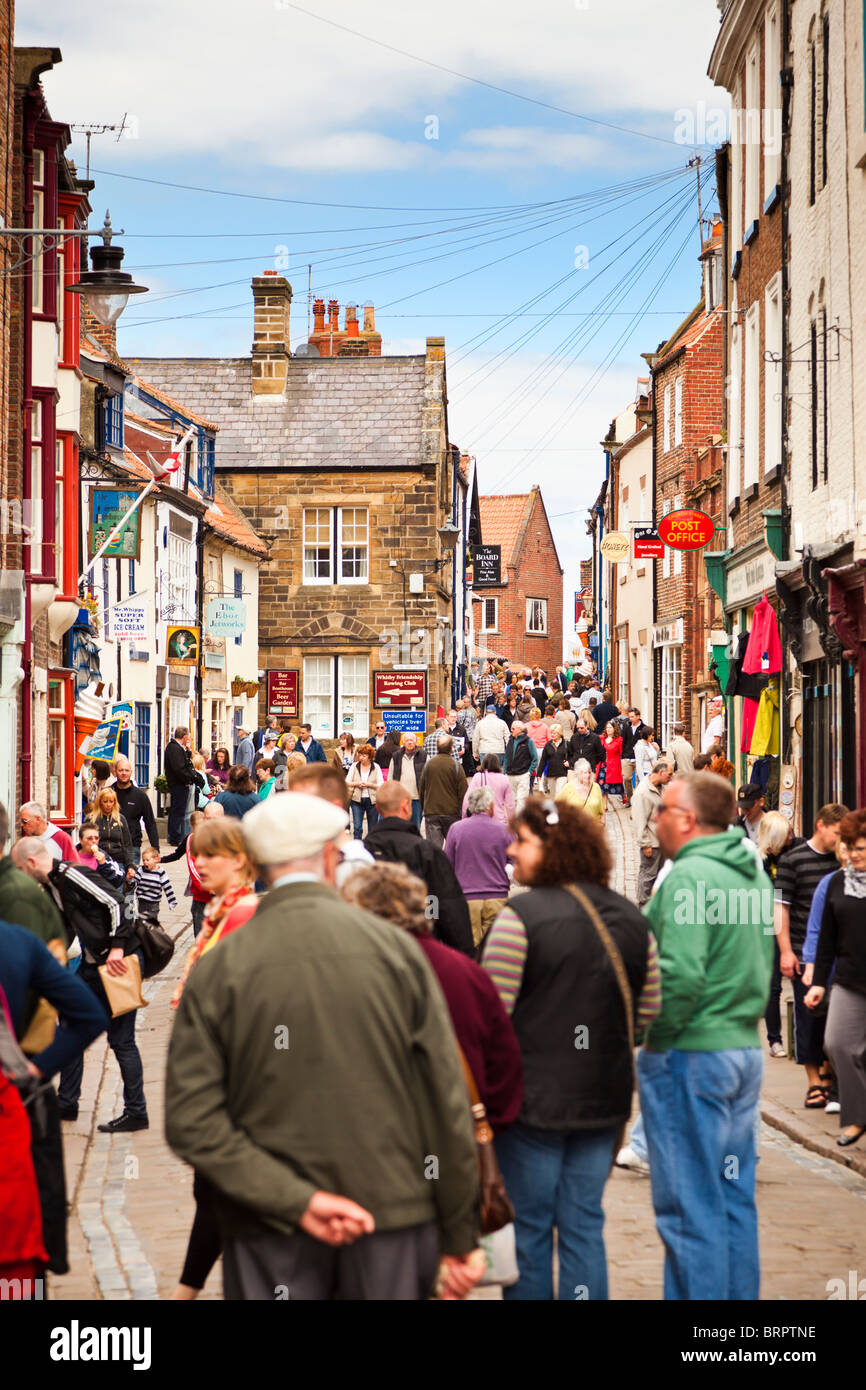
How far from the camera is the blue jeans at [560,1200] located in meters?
5.32

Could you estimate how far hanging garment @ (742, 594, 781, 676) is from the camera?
65.1 feet

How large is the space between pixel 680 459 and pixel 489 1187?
119 feet

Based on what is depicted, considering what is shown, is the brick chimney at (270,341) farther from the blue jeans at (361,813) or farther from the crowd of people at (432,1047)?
the crowd of people at (432,1047)

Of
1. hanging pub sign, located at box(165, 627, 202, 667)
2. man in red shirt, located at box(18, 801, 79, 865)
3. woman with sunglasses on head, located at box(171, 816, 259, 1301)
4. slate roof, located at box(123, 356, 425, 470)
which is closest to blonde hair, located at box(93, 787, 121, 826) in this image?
man in red shirt, located at box(18, 801, 79, 865)

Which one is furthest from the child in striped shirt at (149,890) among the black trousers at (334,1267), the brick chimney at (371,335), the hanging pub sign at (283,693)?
the brick chimney at (371,335)

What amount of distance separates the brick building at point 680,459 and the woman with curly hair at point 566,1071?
30.7 metres

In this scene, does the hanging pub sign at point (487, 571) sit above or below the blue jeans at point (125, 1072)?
above

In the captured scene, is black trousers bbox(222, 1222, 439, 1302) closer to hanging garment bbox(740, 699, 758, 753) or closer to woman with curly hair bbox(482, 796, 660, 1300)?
woman with curly hair bbox(482, 796, 660, 1300)

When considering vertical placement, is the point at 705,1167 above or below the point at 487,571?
below

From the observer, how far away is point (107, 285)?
15289 mm

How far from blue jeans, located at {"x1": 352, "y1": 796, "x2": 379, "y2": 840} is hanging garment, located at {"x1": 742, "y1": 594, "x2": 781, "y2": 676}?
6723 mm

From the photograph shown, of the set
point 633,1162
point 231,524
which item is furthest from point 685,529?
point 231,524

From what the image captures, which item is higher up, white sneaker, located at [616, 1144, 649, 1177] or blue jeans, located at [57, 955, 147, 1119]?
blue jeans, located at [57, 955, 147, 1119]

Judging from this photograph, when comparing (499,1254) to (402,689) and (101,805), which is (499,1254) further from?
(402,689)
